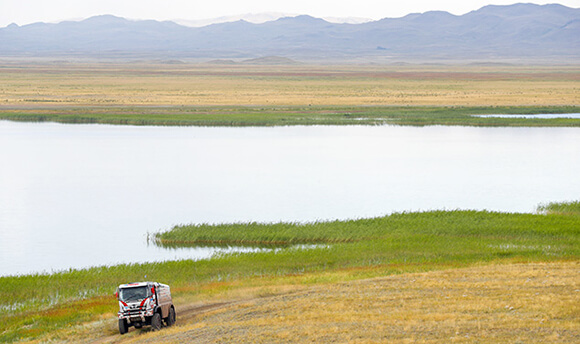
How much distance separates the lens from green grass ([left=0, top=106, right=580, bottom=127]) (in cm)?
8869

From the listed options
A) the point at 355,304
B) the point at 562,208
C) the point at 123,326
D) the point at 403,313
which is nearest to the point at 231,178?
the point at 562,208

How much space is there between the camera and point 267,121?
8919cm

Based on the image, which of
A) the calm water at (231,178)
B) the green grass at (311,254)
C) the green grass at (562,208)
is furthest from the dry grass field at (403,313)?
the green grass at (562,208)

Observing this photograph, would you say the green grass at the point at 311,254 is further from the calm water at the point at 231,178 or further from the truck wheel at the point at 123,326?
the calm water at the point at 231,178

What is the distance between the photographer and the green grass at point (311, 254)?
25.7 metres

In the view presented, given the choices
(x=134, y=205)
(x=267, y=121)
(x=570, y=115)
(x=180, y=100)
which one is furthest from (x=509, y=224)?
(x=180, y=100)

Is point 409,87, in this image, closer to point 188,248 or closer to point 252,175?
point 252,175

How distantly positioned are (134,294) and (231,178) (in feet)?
120

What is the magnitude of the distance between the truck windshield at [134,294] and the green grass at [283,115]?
220ft

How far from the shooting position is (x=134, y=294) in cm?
2083

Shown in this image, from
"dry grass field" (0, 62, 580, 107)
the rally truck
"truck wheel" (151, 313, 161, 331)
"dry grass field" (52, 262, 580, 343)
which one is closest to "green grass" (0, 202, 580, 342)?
"dry grass field" (52, 262, 580, 343)

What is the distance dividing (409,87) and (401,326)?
426ft

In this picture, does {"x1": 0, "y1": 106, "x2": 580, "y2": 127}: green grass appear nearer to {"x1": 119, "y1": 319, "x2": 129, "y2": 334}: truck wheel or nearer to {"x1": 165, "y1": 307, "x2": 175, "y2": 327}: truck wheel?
{"x1": 165, "y1": 307, "x2": 175, "y2": 327}: truck wheel

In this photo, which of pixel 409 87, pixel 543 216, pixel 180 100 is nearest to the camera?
pixel 543 216
